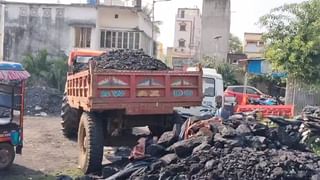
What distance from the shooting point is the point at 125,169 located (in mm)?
8484

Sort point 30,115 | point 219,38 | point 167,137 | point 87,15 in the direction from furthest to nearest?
point 219,38, point 87,15, point 30,115, point 167,137

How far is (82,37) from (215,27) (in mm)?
19102

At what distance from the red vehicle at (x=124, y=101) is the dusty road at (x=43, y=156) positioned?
753mm

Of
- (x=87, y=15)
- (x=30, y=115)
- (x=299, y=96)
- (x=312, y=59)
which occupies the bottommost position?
(x=30, y=115)

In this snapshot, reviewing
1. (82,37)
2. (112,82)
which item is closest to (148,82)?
(112,82)

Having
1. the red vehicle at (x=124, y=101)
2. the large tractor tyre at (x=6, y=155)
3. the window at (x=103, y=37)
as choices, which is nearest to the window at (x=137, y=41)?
the window at (x=103, y=37)

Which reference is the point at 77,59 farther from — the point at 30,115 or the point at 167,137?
the point at 30,115

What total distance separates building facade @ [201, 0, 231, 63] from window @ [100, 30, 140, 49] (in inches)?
554

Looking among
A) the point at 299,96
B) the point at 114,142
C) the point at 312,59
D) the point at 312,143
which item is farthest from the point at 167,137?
the point at 299,96

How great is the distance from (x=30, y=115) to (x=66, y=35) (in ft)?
43.9

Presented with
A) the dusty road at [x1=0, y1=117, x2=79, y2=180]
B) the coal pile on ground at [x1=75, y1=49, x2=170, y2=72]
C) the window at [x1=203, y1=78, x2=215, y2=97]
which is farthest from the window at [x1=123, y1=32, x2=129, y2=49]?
the coal pile on ground at [x1=75, y1=49, x2=170, y2=72]

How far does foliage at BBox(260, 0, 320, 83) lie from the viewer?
14.8 m

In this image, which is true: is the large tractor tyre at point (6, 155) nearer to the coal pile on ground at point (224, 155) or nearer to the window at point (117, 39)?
the coal pile on ground at point (224, 155)

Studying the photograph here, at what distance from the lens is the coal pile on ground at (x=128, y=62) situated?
10.4 meters
